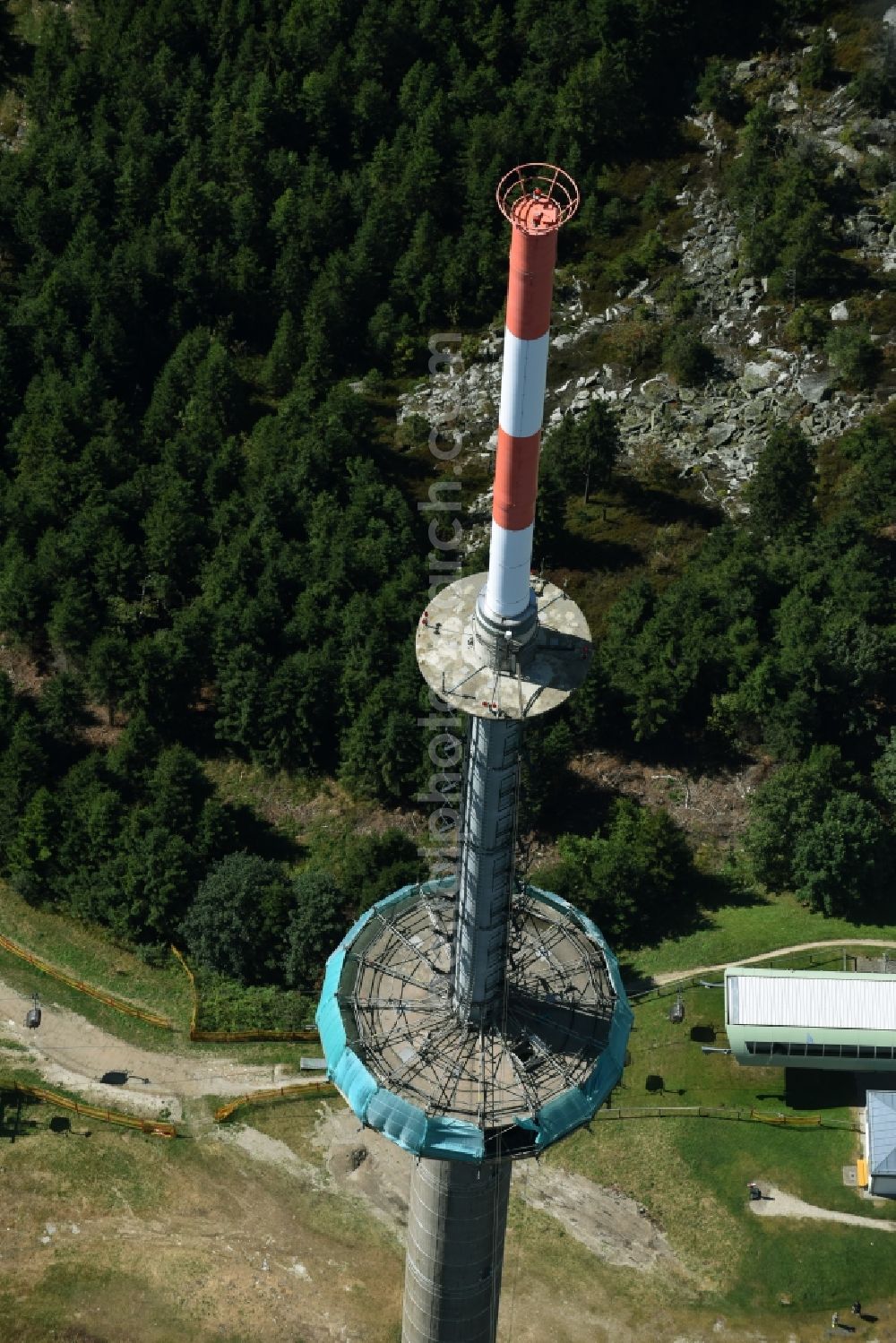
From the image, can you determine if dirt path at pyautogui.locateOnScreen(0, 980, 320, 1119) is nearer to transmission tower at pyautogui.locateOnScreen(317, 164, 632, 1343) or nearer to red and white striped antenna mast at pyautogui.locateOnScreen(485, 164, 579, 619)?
transmission tower at pyautogui.locateOnScreen(317, 164, 632, 1343)

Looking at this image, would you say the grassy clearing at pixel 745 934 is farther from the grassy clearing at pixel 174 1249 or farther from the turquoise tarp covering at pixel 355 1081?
the turquoise tarp covering at pixel 355 1081

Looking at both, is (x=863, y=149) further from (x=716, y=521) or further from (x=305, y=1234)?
(x=305, y=1234)

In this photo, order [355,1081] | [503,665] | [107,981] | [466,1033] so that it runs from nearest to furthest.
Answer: [503,665]
[355,1081]
[466,1033]
[107,981]

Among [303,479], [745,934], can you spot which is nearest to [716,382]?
[303,479]

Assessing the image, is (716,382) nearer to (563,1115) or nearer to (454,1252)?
(454,1252)

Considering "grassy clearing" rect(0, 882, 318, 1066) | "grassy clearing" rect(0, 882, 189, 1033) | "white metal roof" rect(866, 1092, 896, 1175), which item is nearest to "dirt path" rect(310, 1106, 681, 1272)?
"grassy clearing" rect(0, 882, 318, 1066)

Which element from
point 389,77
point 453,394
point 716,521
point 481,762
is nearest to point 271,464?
point 453,394
